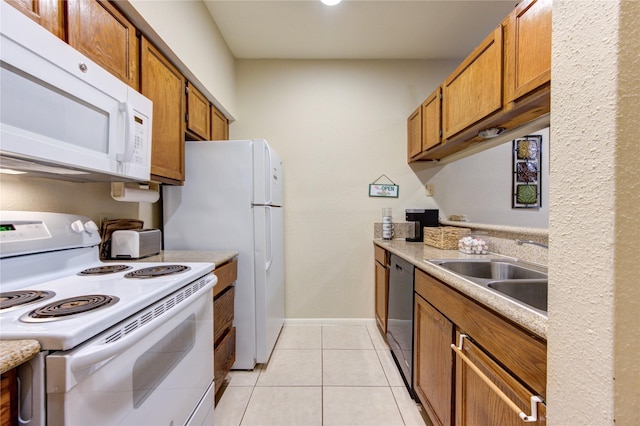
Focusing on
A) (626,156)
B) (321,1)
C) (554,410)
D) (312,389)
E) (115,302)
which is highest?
(321,1)

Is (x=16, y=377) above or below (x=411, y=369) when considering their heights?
above

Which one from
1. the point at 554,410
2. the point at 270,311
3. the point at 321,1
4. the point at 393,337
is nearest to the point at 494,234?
the point at 393,337

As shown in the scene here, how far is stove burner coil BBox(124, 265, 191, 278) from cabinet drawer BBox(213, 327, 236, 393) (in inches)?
23.7

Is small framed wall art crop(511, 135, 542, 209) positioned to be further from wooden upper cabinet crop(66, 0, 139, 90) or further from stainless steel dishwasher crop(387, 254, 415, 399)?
wooden upper cabinet crop(66, 0, 139, 90)

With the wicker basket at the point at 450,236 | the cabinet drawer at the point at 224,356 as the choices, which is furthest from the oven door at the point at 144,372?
the wicker basket at the point at 450,236

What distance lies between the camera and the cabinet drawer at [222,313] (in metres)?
1.56

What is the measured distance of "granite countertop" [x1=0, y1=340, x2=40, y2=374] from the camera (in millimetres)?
505

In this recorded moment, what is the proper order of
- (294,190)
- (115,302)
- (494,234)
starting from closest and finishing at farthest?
(115,302), (494,234), (294,190)

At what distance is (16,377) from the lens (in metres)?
0.56

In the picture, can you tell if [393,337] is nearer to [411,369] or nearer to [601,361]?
[411,369]

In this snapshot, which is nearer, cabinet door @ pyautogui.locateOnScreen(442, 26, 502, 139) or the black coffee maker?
cabinet door @ pyautogui.locateOnScreen(442, 26, 502, 139)

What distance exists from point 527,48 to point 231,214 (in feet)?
6.29

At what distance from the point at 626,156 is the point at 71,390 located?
1.15 metres

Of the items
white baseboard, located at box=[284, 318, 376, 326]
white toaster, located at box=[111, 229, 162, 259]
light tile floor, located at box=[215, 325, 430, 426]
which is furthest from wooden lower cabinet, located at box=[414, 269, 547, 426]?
white toaster, located at box=[111, 229, 162, 259]
